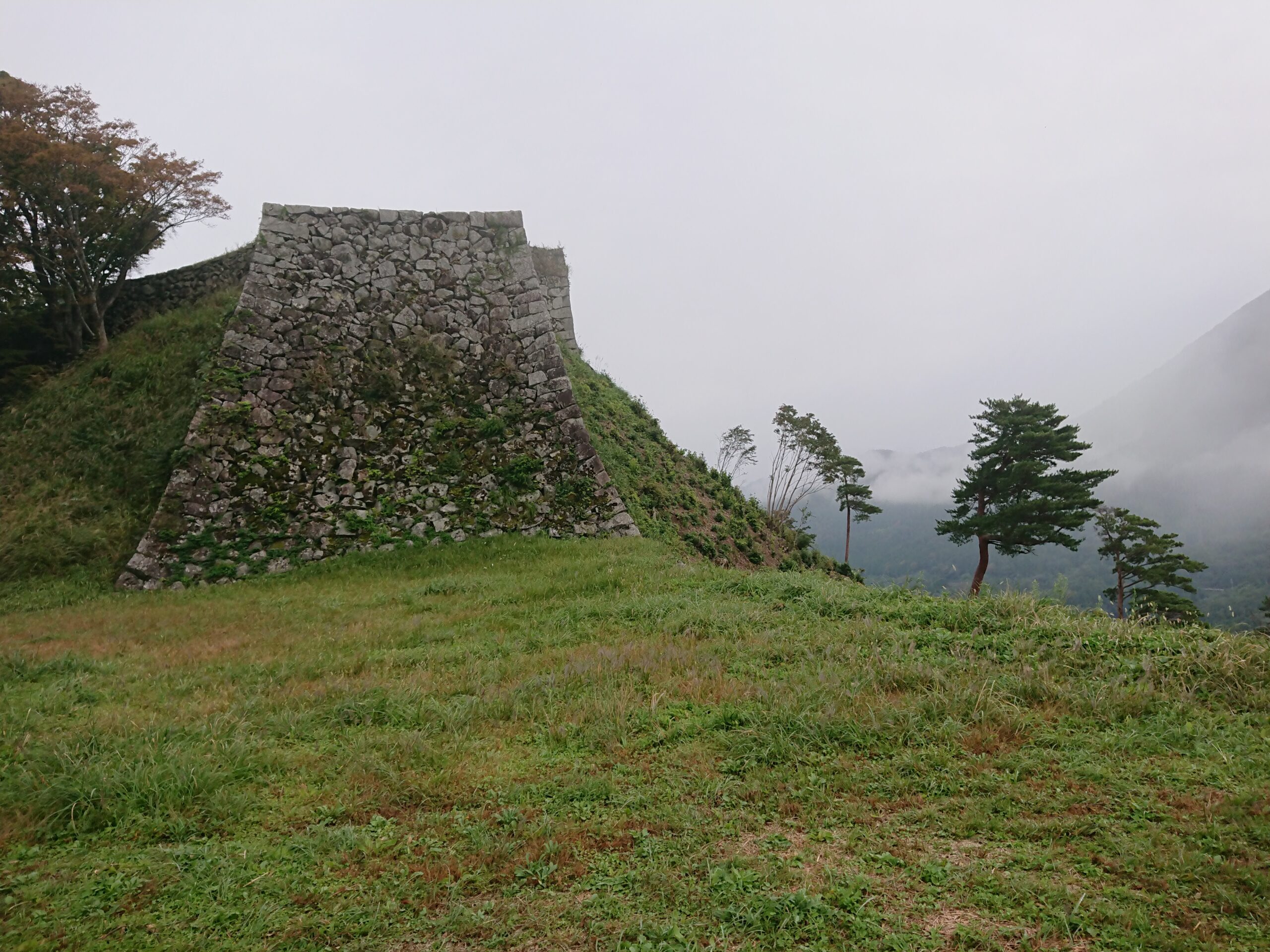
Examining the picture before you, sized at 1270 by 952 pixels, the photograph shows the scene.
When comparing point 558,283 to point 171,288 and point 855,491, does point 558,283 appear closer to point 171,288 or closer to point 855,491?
point 171,288

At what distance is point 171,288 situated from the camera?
1919 cm

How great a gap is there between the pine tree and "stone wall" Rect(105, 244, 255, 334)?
Answer: 1424 inches

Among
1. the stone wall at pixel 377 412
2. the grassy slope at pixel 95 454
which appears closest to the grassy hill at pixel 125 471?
the grassy slope at pixel 95 454

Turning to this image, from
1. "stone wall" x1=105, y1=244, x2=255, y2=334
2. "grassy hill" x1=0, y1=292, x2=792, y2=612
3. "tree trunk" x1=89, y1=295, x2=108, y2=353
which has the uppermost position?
"stone wall" x1=105, y1=244, x2=255, y2=334

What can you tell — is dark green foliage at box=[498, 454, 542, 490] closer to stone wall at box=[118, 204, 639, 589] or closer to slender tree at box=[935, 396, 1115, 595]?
stone wall at box=[118, 204, 639, 589]

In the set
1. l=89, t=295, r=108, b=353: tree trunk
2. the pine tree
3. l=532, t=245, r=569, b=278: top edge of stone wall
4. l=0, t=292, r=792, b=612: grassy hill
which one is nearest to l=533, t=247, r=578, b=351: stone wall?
l=532, t=245, r=569, b=278: top edge of stone wall

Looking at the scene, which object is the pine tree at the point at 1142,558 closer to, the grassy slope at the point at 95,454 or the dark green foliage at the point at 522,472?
the dark green foliage at the point at 522,472

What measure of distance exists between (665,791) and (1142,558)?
35.5 m

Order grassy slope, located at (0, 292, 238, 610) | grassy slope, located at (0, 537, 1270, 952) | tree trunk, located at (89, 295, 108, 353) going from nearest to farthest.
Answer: grassy slope, located at (0, 537, 1270, 952)
grassy slope, located at (0, 292, 238, 610)
tree trunk, located at (89, 295, 108, 353)

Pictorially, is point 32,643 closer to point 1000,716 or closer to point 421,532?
point 421,532

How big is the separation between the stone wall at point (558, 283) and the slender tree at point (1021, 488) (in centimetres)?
1958

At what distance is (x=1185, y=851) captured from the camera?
3285 millimetres

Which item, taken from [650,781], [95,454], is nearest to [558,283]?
[95,454]

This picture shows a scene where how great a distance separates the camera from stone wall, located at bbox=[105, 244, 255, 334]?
18.9 meters
